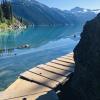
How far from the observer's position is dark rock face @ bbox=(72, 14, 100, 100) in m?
12.8

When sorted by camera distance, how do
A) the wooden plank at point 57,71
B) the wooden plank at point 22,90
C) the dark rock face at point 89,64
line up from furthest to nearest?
1. the wooden plank at point 57,71
2. the wooden plank at point 22,90
3. the dark rock face at point 89,64

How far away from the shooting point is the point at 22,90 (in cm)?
1537

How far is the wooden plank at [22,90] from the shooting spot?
1445 centimetres

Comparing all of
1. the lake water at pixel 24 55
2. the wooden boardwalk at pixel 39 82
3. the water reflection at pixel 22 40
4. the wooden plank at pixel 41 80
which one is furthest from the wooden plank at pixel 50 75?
the water reflection at pixel 22 40

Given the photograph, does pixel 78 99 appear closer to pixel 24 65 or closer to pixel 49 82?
pixel 49 82

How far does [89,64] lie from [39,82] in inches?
173

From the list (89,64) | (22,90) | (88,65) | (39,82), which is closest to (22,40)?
(39,82)

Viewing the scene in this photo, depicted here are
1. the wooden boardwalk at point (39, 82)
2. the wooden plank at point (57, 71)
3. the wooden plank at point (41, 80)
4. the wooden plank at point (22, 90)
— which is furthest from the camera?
the wooden plank at point (57, 71)

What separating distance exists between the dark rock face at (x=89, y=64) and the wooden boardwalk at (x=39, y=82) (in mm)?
1934

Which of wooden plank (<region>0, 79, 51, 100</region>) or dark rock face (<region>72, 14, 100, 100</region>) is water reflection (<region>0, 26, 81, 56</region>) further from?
dark rock face (<region>72, 14, 100, 100</region>)

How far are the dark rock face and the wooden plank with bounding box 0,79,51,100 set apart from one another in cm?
189

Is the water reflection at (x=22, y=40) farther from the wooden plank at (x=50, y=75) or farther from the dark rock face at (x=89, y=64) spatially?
the dark rock face at (x=89, y=64)

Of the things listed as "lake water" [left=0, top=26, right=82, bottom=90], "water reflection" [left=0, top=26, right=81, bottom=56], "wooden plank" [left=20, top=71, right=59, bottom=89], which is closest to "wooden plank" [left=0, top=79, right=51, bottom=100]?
"wooden plank" [left=20, top=71, right=59, bottom=89]

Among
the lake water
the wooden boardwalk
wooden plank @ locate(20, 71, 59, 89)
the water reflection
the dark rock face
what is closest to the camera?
the dark rock face
